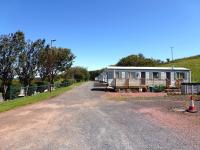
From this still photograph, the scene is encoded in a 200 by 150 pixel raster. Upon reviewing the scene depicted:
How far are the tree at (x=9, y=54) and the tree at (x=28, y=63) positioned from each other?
1.25 metres

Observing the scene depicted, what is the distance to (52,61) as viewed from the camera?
50.7 m

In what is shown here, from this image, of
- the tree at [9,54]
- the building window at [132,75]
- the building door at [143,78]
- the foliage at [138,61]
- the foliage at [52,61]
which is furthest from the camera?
the foliage at [138,61]

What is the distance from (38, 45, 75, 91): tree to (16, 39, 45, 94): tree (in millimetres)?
1579

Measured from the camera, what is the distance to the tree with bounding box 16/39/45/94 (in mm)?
39406

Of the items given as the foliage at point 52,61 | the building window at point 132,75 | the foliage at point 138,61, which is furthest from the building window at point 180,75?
the foliage at point 138,61

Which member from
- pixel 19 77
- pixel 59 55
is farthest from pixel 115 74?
pixel 59 55

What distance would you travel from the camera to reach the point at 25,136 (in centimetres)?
1071

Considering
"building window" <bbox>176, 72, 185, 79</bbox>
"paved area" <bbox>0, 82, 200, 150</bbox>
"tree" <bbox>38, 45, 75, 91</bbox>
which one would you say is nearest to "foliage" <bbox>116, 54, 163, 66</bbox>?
"tree" <bbox>38, 45, 75, 91</bbox>

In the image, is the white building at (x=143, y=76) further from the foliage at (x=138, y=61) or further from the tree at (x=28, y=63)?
the foliage at (x=138, y=61)

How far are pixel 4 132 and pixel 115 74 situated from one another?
1119 inches

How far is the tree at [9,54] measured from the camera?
36188mm

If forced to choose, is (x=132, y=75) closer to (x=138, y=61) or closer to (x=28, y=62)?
(x=28, y=62)

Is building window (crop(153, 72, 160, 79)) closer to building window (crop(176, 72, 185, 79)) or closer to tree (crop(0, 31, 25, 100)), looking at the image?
building window (crop(176, 72, 185, 79))

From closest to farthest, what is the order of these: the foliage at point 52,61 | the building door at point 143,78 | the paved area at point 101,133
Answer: the paved area at point 101,133 → the building door at point 143,78 → the foliage at point 52,61
